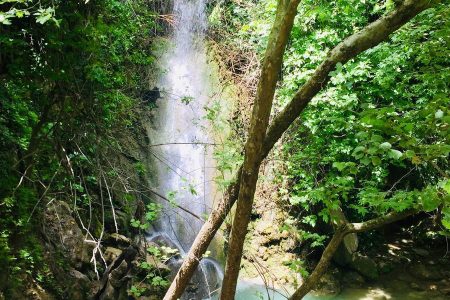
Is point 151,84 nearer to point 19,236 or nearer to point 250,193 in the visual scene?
point 19,236

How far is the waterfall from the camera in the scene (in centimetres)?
943

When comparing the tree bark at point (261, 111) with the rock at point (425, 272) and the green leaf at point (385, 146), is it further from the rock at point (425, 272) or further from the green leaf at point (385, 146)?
the rock at point (425, 272)

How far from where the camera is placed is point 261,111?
7.02 ft

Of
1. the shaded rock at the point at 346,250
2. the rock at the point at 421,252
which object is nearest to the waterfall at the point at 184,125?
the shaded rock at the point at 346,250

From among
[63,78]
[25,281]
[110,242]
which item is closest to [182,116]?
[110,242]

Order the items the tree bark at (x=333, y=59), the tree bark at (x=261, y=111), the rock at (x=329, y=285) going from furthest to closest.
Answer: the rock at (x=329, y=285) < the tree bark at (x=333, y=59) < the tree bark at (x=261, y=111)

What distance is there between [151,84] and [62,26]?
8.77 metres

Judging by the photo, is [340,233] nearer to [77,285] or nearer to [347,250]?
[77,285]

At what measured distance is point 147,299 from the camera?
609 cm

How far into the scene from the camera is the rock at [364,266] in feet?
29.0

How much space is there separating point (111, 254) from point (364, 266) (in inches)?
237

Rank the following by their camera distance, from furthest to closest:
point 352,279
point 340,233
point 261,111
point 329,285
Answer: point 352,279, point 329,285, point 340,233, point 261,111

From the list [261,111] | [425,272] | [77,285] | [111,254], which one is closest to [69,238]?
[77,285]

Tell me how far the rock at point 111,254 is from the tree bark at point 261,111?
3.99 metres
